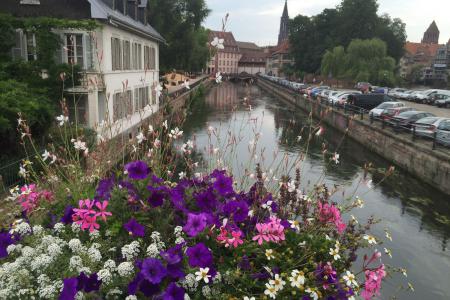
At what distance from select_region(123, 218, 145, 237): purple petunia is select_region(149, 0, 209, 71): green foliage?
4388 cm

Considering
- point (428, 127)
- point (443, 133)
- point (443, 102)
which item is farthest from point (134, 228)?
point (443, 102)

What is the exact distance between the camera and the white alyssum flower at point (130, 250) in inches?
122

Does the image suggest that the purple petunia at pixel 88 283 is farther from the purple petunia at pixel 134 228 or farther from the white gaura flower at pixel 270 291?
the white gaura flower at pixel 270 291

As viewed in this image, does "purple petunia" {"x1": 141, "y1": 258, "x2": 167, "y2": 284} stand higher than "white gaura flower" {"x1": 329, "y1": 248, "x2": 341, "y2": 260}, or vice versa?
"purple petunia" {"x1": 141, "y1": 258, "x2": 167, "y2": 284}

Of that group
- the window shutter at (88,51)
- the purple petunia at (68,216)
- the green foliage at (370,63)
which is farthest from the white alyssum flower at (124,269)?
the green foliage at (370,63)

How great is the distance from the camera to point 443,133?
63.3 feet

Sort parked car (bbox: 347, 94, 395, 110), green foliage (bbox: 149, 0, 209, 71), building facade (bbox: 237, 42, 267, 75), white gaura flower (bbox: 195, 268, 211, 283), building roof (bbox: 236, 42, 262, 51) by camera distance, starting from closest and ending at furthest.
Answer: white gaura flower (bbox: 195, 268, 211, 283)
parked car (bbox: 347, 94, 395, 110)
green foliage (bbox: 149, 0, 209, 71)
building facade (bbox: 237, 42, 267, 75)
building roof (bbox: 236, 42, 262, 51)

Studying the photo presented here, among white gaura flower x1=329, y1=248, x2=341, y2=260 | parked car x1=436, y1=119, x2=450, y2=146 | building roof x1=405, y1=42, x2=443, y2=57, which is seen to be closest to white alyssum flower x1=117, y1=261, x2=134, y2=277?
white gaura flower x1=329, y1=248, x2=341, y2=260

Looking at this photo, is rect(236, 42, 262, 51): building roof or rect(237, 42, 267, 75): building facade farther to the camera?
rect(236, 42, 262, 51): building roof

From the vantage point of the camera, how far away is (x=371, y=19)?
74250mm

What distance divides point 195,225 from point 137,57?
23.8 metres

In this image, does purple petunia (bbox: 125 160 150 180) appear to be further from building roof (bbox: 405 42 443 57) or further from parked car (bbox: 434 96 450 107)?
building roof (bbox: 405 42 443 57)

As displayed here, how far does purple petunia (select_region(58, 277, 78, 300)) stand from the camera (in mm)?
2591

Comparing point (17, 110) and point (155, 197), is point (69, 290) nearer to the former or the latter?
point (155, 197)
